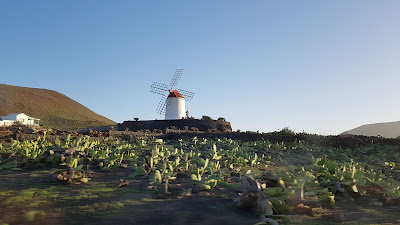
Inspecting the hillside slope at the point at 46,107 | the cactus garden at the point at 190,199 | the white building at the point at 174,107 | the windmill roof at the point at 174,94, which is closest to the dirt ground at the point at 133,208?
the cactus garden at the point at 190,199

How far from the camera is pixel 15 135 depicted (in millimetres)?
11922

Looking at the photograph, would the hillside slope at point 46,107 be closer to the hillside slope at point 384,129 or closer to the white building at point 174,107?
the white building at point 174,107

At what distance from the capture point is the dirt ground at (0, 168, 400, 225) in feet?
8.29

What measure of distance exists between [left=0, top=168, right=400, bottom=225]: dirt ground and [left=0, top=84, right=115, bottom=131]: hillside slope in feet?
244

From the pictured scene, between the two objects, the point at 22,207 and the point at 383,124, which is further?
the point at 383,124

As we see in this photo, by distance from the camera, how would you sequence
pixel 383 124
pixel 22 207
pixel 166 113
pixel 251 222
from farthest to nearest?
pixel 383 124, pixel 166 113, pixel 22 207, pixel 251 222

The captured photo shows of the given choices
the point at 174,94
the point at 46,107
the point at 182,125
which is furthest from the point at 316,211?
the point at 46,107

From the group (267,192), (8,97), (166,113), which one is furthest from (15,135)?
(8,97)

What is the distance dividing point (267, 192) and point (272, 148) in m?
8.09

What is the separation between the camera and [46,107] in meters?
86.2

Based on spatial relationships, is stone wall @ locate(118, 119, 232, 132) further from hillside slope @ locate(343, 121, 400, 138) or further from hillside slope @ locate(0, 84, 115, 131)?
hillside slope @ locate(343, 121, 400, 138)

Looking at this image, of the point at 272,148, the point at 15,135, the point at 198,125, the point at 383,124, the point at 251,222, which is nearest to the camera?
the point at 251,222

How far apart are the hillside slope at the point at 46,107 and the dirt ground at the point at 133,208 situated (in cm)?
7439

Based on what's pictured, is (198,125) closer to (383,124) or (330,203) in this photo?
(330,203)
